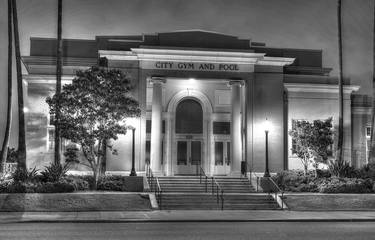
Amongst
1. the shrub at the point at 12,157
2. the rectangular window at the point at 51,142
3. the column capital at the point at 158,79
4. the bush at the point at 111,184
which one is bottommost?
the bush at the point at 111,184

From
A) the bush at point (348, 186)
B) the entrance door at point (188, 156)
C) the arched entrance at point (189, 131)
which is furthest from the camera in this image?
the entrance door at point (188, 156)

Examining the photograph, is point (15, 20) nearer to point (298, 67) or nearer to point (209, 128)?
point (209, 128)

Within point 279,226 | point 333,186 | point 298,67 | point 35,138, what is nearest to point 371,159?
point 333,186

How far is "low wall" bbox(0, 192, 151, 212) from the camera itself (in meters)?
26.6

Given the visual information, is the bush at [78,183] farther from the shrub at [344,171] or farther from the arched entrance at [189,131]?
the shrub at [344,171]

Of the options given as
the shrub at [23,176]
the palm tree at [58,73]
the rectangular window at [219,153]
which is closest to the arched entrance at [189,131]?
the rectangular window at [219,153]

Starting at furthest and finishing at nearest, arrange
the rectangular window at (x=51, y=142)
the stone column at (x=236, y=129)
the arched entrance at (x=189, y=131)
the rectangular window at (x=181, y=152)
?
1. the rectangular window at (x=181, y=152)
2. the arched entrance at (x=189, y=131)
3. the rectangular window at (x=51, y=142)
4. the stone column at (x=236, y=129)

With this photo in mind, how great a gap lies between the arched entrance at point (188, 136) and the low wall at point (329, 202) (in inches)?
437

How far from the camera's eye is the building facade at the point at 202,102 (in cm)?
3681

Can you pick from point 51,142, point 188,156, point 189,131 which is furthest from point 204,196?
point 51,142

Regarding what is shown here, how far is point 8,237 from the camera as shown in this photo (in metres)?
16.1

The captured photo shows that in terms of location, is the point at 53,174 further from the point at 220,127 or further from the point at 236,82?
the point at 220,127

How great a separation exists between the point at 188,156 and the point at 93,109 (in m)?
9.72

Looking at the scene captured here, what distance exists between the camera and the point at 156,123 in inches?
1431
